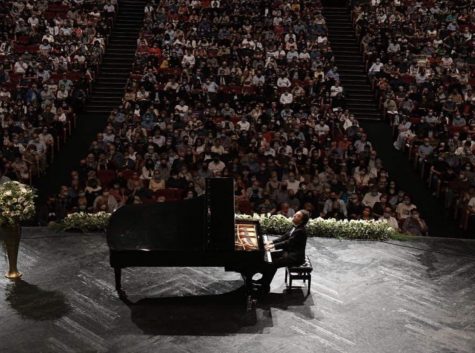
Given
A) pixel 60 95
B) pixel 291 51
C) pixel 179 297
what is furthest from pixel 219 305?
pixel 291 51

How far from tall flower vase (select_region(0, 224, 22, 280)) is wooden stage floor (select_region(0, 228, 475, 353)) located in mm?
131

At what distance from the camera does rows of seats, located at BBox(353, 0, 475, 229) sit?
13.9m

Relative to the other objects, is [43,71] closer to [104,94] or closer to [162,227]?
[104,94]

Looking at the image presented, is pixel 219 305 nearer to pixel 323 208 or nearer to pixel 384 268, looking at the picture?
pixel 384 268

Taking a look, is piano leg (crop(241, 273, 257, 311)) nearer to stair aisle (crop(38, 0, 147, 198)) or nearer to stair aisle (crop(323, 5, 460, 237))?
stair aisle (crop(323, 5, 460, 237))

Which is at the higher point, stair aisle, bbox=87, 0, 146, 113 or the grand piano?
stair aisle, bbox=87, 0, 146, 113

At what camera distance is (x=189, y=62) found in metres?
18.8

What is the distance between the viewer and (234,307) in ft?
25.7

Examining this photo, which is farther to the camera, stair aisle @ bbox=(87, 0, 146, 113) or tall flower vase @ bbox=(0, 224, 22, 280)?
stair aisle @ bbox=(87, 0, 146, 113)

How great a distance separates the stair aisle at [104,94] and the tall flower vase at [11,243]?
474 centimetres

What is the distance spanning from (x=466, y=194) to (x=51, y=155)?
9.14 meters

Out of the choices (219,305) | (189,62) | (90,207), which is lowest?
(219,305)

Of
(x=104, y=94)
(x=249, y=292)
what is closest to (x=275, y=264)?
(x=249, y=292)

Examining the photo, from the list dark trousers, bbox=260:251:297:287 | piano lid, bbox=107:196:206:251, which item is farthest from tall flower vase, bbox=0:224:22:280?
dark trousers, bbox=260:251:297:287
